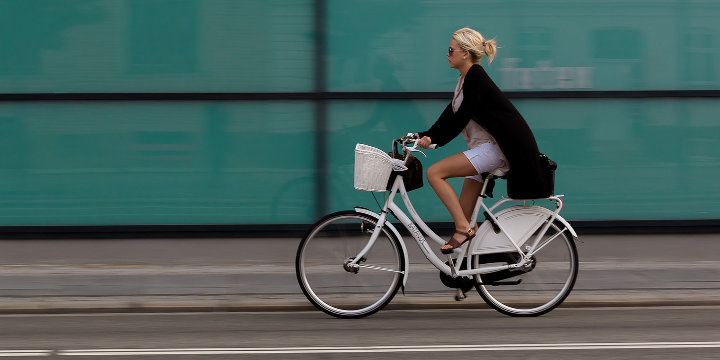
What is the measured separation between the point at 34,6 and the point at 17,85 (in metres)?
0.80

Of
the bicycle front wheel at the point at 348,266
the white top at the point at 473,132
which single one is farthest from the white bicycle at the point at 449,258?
the white top at the point at 473,132

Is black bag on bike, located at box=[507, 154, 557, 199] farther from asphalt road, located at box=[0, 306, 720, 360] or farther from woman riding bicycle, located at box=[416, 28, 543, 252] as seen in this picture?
asphalt road, located at box=[0, 306, 720, 360]

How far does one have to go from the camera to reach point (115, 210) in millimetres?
9844

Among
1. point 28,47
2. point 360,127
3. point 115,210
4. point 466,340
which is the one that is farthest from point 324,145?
point 466,340

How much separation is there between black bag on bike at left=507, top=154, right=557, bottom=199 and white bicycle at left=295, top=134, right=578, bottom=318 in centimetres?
14

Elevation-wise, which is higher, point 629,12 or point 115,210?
point 629,12

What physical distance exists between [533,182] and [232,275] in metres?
3.00

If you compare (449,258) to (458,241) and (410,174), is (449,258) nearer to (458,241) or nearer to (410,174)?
(458,241)

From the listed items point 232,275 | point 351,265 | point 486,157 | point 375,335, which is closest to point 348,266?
point 351,265

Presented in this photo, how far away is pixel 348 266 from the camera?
6.56 meters

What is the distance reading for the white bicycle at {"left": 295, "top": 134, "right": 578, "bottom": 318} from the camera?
6551 mm

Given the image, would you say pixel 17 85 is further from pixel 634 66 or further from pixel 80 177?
pixel 634 66

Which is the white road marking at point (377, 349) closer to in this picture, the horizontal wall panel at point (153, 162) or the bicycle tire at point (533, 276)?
the bicycle tire at point (533, 276)

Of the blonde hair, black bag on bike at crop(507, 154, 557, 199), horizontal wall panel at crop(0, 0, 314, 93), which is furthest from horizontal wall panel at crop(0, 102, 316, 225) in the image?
black bag on bike at crop(507, 154, 557, 199)
